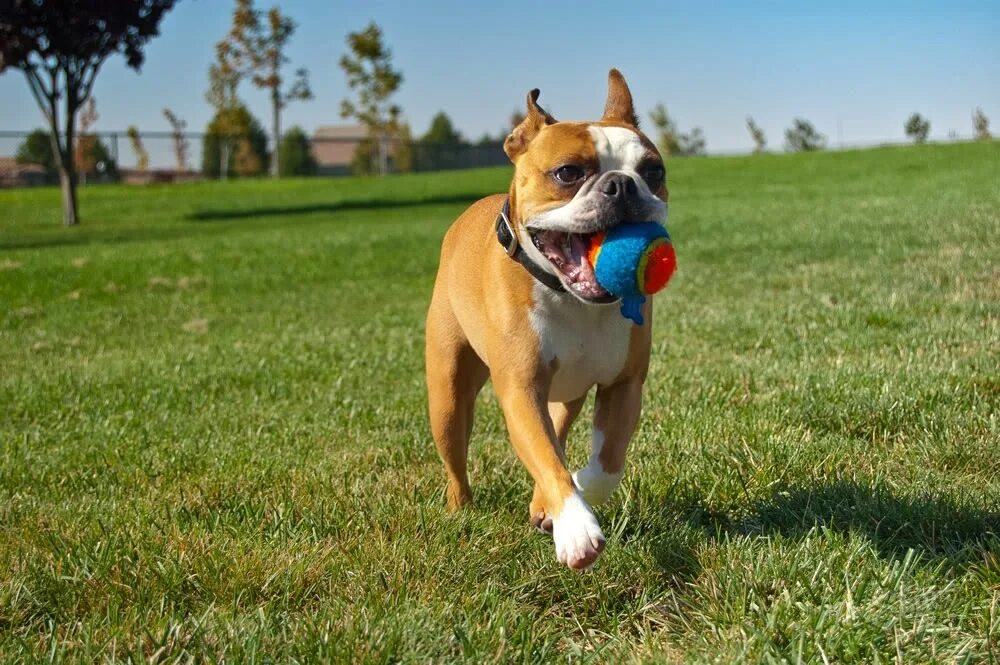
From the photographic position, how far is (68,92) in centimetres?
2544

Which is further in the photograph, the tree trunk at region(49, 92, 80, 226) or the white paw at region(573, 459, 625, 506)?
the tree trunk at region(49, 92, 80, 226)

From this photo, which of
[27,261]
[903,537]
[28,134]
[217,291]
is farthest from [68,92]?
[903,537]

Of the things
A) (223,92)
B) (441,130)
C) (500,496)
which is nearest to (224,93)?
(223,92)

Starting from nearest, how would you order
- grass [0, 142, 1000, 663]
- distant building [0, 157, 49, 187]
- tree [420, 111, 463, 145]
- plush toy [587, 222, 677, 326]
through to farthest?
1. grass [0, 142, 1000, 663]
2. plush toy [587, 222, 677, 326]
3. distant building [0, 157, 49, 187]
4. tree [420, 111, 463, 145]

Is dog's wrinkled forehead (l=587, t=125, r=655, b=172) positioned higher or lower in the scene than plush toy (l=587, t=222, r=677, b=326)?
higher

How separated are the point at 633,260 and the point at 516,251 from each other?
0.55 meters

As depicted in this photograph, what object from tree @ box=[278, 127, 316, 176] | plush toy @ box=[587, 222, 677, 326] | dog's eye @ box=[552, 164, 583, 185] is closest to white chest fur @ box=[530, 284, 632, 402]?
plush toy @ box=[587, 222, 677, 326]

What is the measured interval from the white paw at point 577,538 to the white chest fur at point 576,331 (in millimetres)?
662

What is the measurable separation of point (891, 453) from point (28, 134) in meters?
47.6

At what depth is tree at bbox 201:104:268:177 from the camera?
5556cm

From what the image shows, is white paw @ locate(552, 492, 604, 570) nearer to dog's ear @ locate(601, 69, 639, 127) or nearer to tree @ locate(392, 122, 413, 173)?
dog's ear @ locate(601, 69, 639, 127)

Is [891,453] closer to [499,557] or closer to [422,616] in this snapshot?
[499,557]

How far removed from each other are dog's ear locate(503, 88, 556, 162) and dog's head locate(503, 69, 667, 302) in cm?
14

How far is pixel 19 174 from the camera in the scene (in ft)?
153
